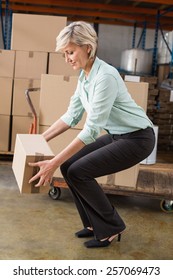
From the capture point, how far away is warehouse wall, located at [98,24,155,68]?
9961 millimetres

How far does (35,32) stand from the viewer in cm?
480

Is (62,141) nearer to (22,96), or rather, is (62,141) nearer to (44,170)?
(44,170)

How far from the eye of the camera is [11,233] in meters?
2.82

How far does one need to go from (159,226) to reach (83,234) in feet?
2.31

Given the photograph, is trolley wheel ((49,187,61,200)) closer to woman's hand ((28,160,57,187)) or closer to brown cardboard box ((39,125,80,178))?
brown cardboard box ((39,125,80,178))

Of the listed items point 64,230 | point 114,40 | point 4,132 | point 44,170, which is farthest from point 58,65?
point 114,40

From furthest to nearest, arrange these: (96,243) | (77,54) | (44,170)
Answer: (96,243)
(77,54)
(44,170)

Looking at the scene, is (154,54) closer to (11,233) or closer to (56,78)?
(56,78)

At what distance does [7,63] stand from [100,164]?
2.89 metres

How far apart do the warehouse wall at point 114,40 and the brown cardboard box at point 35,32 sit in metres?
5.26

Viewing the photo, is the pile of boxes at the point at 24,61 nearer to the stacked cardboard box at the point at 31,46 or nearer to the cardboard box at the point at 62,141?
the stacked cardboard box at the point at 31,46

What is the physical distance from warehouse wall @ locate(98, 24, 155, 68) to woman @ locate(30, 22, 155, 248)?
7.69 meters

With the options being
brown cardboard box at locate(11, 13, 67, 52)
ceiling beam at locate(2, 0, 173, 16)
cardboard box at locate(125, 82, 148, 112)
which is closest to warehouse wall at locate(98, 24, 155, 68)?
ceiling beam at locate(2, 0, 173, 16)
